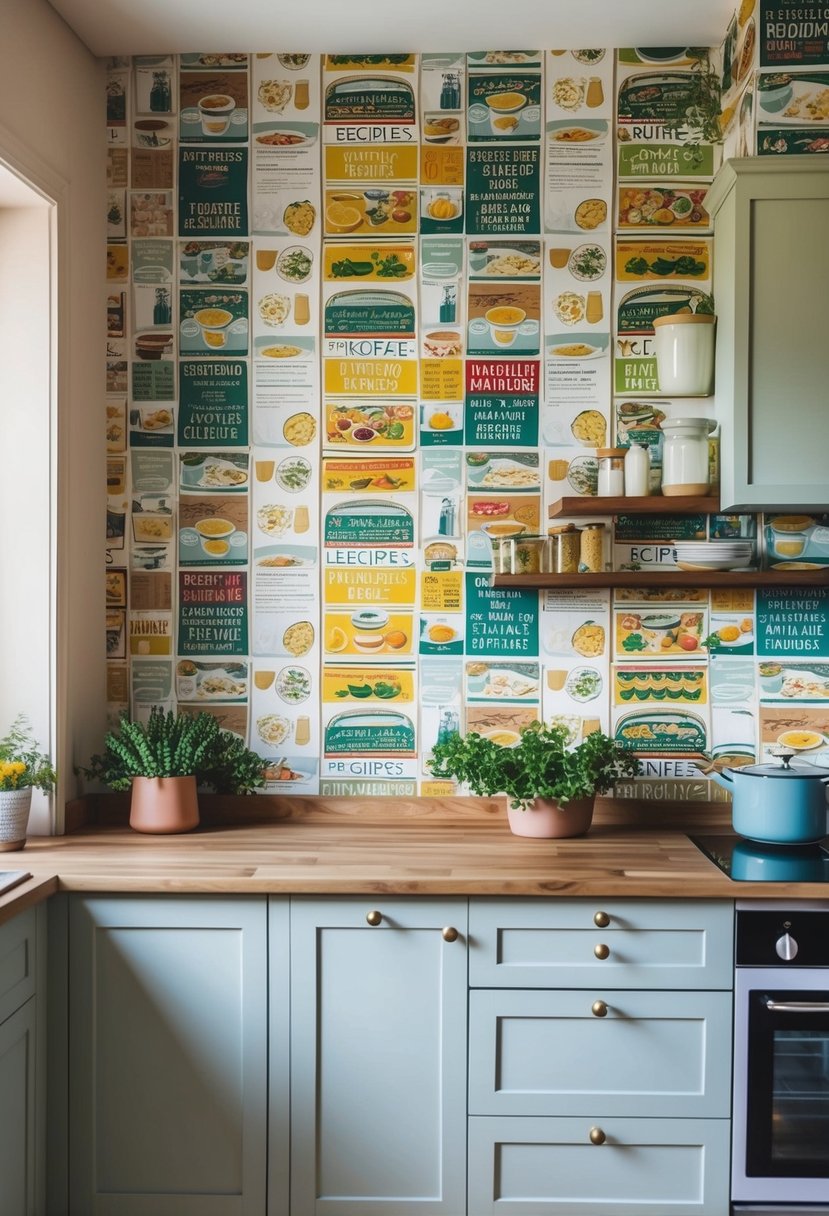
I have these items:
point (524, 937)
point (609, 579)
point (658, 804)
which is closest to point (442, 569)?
point (609, 579)

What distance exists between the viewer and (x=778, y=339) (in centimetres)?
262

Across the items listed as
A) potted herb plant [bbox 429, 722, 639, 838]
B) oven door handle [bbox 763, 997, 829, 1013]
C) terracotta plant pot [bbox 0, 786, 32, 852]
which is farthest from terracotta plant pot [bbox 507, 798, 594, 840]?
terracotta plant pot [bbox 0, 786, 32, 852]

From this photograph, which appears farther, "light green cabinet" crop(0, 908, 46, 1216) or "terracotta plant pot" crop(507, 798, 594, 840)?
"terracotta plant pot" crop(507, 798, 594, 840)

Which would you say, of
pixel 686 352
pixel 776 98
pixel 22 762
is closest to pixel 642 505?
pixel 686 352

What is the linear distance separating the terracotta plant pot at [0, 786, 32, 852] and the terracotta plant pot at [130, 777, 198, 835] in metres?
0.29

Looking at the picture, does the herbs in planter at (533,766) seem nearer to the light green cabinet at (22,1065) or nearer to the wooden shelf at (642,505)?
the wooden shelf at (642,505)

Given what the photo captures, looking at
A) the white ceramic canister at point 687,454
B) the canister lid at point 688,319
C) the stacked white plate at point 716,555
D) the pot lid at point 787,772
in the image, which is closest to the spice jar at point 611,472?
the white ceramic canister at point 687,454

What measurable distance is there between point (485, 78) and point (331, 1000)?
2330mm

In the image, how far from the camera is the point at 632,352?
289 cm

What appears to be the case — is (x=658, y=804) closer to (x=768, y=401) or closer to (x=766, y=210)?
(x=768, y=401)

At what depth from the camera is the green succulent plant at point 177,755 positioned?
8.91ft

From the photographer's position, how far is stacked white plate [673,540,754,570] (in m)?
2.76

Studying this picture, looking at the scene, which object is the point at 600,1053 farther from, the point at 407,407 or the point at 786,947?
the point at 407,407

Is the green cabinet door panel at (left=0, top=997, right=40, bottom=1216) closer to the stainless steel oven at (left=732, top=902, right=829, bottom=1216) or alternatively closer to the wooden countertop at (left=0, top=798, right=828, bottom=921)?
the wooden countertop at (left=0, top=798, right=828, bottom=921)
